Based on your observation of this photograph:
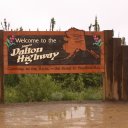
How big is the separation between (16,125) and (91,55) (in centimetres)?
511

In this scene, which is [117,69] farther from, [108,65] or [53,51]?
[53,51]

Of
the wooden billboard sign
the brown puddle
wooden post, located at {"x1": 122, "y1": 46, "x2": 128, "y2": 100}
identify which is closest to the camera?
the brown puddle

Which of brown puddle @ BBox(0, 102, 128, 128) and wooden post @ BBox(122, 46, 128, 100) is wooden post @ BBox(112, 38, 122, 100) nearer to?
wooden post @ BBox(122, 46, 128, 100)

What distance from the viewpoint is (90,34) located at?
46.3ft

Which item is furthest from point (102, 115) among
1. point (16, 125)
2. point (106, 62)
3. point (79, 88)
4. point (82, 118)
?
point (79, 88)

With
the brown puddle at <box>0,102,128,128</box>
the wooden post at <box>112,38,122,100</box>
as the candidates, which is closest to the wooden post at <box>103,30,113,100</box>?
the wooden post at <box>112,38,122,100</box>

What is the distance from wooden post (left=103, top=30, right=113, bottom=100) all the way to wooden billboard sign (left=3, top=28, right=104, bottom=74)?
0.12 m

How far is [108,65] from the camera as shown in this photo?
1404cm

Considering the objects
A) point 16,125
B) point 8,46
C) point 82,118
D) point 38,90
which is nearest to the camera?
point 16,125

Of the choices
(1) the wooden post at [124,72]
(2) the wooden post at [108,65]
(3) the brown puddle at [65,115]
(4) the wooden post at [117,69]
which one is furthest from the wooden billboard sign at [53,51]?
(3) the brown puddle at [65,115]

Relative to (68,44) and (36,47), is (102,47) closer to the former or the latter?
(68,44)

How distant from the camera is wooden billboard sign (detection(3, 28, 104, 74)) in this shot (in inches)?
538

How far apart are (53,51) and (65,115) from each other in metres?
3.39

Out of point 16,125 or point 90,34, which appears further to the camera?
point 90,34
